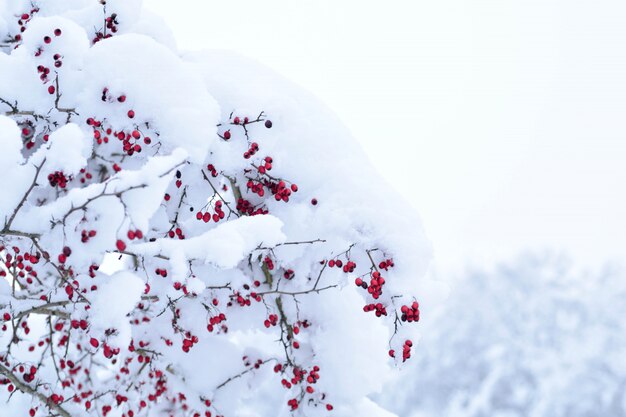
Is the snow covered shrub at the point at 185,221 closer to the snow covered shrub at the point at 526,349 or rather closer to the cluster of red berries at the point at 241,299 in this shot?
the cluster of red berries at the point at 241,299

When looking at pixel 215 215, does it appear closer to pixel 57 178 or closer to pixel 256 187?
pixel 256 187

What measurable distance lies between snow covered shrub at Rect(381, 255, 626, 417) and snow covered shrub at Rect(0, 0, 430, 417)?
8.83 m

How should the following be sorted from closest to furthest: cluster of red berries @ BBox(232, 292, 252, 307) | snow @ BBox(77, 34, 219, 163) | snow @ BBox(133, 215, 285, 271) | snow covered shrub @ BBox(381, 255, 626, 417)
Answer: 1. snow @ BBox(133, 215, 285, 271)
2. snow @ BBox(77, 34, 219, 163)
3. cluster of red berries @ BBox(232, 292, 252, 307)
4. snow covered shrub @ BBox(381, 255, 626, 417)

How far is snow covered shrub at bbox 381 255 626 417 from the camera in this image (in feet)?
36.4

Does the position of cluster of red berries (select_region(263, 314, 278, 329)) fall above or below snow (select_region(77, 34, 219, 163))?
below

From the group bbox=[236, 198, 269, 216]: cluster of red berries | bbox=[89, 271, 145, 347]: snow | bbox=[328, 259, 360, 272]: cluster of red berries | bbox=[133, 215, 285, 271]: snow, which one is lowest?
bbox=[89, 271, 145, 347]: snow

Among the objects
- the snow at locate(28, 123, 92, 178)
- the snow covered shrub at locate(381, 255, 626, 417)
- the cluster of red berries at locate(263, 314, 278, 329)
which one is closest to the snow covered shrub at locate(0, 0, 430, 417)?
the snow at locate(28, 123, 92, 178)

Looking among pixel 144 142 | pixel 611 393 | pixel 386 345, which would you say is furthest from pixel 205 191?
pixel 611 393

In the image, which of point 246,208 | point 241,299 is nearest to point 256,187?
point 246,208

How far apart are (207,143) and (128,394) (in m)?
2.51

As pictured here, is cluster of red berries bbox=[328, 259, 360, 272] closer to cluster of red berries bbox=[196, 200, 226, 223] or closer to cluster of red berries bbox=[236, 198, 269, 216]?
cluster of red berries bbox=[236, 198, 269, 216]

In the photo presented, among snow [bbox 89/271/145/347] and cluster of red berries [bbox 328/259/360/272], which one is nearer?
snow [bbox 89/271/145/347]

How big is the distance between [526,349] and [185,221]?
10.8 meters

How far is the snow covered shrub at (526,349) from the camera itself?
36.4 feet
